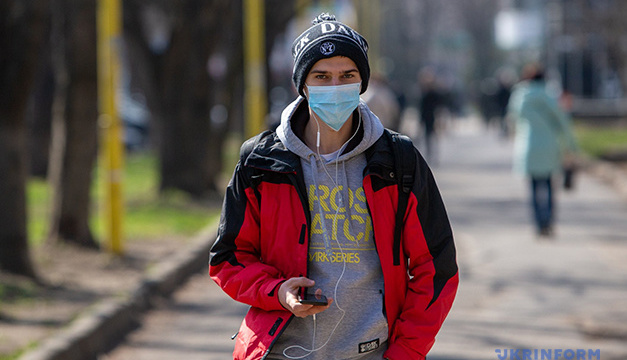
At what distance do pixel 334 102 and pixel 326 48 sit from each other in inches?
6.3

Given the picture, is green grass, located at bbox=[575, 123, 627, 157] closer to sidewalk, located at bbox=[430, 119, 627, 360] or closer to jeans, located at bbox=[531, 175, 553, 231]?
sidewalk, located at bbox=[430, 119, 627, 360]

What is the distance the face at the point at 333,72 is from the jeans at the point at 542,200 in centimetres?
868

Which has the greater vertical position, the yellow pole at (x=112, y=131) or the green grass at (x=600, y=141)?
the yellow pole at (x=112, y=131)

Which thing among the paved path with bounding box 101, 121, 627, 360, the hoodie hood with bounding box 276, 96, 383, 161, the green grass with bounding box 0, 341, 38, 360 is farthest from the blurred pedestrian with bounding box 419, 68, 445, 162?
the hoodie hood with bounding box 276, 96, 383, 161

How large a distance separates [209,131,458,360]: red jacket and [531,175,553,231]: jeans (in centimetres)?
862

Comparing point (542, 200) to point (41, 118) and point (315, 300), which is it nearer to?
point (315, 300)

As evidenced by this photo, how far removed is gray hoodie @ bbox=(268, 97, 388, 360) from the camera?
10.5 ft

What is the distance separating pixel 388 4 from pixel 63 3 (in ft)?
211

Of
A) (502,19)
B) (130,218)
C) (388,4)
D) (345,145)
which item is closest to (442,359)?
(345,145)

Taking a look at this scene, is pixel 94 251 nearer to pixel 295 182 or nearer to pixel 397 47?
pixel 295 182

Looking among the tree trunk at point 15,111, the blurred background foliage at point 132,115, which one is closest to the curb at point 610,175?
the blurred background foliage at point 132,115

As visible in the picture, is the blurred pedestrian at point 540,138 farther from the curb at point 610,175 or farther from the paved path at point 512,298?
the curb at point 610,175

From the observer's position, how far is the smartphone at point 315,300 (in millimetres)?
3020

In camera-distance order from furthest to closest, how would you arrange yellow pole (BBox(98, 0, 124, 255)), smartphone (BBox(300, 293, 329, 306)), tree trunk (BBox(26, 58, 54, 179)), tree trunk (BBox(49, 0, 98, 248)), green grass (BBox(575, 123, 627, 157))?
green grass (BBox(575, 123, 627, 157))
tree trunk (BBox(26, 58, 54, 179))
tree trunk (BBox(49, 0, 98, 248))
yellow pole (BBox(98, 0, 124, 255))
smartphone (BBox(300, 293, 329, 306))
